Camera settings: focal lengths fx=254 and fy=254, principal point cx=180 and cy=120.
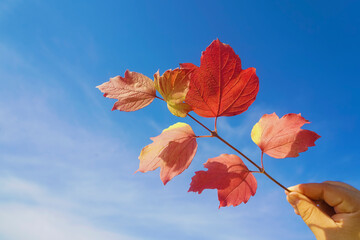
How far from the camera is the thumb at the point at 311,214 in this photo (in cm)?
95

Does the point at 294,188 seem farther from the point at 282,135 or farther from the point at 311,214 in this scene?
the point at 282,135

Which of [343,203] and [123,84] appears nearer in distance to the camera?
[123,84]

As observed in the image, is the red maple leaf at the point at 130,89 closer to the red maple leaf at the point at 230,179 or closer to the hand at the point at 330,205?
the red maple leaf at the point at 230,179

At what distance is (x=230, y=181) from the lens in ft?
2.70

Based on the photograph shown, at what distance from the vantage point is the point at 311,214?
3.15 feet

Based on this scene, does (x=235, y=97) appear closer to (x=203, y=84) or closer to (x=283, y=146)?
(x=203, y=84)

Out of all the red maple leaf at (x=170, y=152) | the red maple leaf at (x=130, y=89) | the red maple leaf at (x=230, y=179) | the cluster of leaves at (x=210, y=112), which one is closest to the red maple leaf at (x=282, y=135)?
the cluster of leaves at (x=210, y=112)

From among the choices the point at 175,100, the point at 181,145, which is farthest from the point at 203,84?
the point at 181,145

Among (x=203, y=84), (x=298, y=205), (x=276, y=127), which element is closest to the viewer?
(x=203, y=84)

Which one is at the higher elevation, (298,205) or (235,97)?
(235,97)

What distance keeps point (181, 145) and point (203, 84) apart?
0.19 m

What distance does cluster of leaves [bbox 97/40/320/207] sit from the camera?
69 centimetres

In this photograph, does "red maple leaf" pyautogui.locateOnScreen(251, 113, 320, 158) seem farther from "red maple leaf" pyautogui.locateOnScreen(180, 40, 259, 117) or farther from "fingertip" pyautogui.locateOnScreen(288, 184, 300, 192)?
"fingertip" pyautogui.locateOnScreen(288, 184, 300, 192)

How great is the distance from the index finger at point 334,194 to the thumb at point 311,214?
0.11 ft
